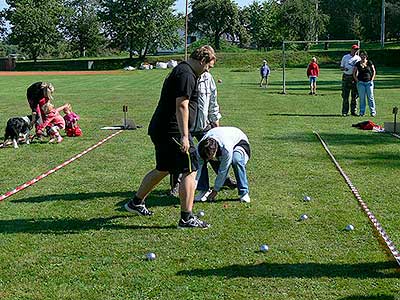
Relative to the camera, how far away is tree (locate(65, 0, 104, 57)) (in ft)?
281

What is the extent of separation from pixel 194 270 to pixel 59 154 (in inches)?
263

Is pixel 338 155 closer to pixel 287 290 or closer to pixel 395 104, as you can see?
pixel 287 290

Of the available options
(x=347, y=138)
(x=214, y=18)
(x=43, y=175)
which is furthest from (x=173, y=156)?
(x=214, y=18)

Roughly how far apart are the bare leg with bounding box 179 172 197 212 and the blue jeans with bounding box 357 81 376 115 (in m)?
12.0

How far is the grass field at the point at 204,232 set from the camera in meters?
4.81

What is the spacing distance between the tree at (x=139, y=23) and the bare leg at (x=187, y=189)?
68445 mm

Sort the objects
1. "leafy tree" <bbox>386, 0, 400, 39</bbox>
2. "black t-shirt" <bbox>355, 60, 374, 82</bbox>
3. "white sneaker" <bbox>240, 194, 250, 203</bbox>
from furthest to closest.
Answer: "leafy tree" <bbox>386, 0, 400, 39</bbox>
"black t-shirt" <bbox>355, 60, 374, 82</bbox>
"white sneaker" <bbox>240, 194, 250, 203</bbox>

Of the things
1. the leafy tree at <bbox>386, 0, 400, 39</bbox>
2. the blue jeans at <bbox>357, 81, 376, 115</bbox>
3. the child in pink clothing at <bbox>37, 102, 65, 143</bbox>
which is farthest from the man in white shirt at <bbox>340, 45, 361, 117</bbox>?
the leafy tree at <bbox>386, 0, 400, 39</bbox>

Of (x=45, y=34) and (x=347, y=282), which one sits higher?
(x=45, y=34)

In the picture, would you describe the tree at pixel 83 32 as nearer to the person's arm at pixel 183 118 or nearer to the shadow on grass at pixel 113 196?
the shadow on grass at pixel 113 196

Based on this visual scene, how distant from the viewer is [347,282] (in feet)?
15.8

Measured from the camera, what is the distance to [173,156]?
613 centimetres

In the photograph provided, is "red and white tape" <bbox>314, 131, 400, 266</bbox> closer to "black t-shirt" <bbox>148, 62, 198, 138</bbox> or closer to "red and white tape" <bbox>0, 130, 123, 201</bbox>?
"black t-shirt" <bbox>148, 62, 198, 138</bbox>

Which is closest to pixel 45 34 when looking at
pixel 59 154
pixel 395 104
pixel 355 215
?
pixel 395 104
